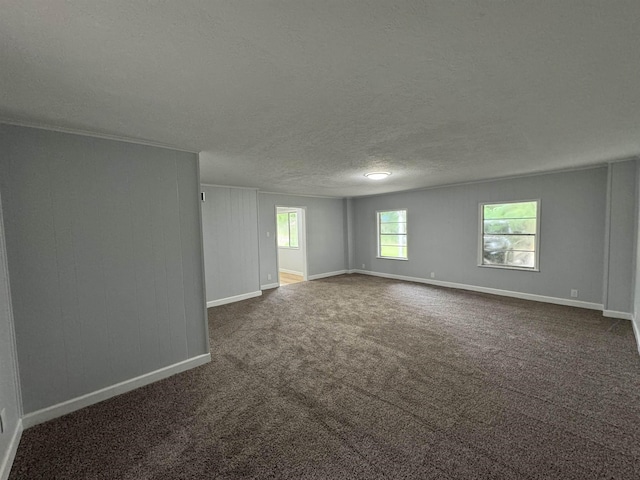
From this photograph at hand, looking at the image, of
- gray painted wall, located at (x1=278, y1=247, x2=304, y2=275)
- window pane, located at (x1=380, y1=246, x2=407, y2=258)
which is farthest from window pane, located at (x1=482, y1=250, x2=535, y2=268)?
gray painted wall, located at (x1=278, y1=247, x2=304, y2=275)

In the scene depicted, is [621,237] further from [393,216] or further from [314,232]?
[314,232]

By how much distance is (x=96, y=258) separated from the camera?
243cm

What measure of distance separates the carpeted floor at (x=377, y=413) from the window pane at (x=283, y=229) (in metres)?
5.37

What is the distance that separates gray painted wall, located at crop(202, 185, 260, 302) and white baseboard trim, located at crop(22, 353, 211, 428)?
236 cm

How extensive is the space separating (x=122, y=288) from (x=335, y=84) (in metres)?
2.44

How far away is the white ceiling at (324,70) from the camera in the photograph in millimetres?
1094

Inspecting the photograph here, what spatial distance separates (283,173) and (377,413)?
10.8ft

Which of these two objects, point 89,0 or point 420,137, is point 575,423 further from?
point 89,0

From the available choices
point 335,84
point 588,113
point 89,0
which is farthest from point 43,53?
point 588,113

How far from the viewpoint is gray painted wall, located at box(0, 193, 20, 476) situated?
5.97ft

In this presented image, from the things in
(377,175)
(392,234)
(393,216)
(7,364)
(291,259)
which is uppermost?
(377,175)

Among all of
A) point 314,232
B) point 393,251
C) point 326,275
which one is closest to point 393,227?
point 393,251

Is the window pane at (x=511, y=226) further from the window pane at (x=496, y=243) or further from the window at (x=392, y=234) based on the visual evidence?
the window at (x=392, y=234)

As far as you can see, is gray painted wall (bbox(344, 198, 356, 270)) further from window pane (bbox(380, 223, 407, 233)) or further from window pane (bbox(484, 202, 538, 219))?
window pane (bbox(484, 202, 538, 219))
